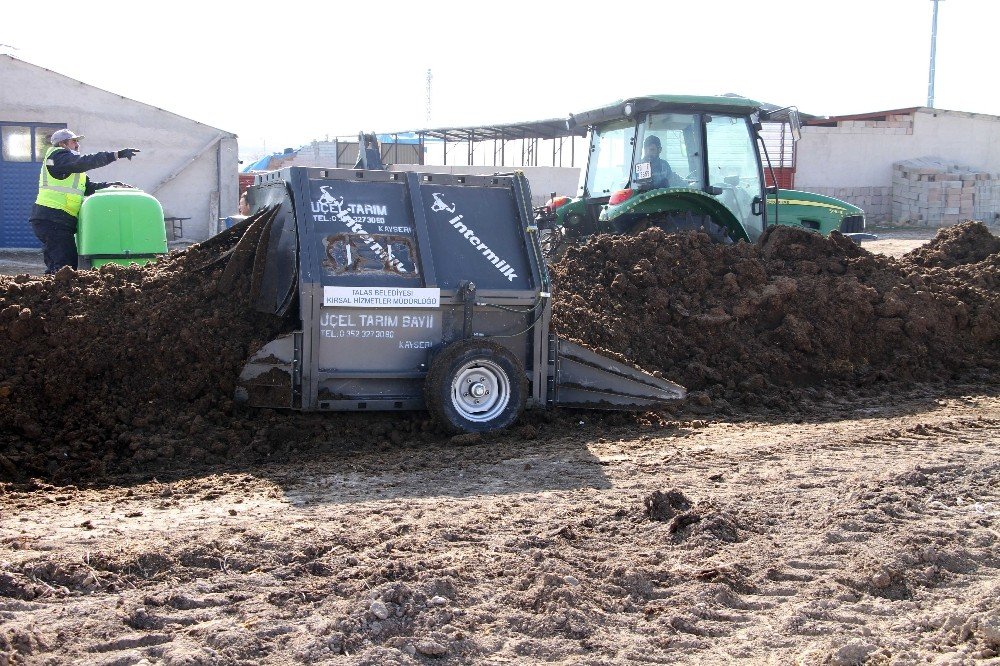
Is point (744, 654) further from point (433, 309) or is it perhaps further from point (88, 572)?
point (433, 309)

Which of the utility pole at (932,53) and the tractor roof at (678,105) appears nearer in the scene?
the tractor roof at (678,105)

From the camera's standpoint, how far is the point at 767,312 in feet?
30.4

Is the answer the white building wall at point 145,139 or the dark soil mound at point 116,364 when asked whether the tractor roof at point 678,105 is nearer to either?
the dark soil mound at point 116,364

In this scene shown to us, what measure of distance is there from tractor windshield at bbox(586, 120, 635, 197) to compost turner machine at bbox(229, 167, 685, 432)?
4.46m

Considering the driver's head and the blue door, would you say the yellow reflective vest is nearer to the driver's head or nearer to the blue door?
the driver's head

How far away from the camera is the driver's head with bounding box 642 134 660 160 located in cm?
1139

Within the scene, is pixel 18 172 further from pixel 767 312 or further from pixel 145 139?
pixel 767 312

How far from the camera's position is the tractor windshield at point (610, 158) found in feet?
38.2

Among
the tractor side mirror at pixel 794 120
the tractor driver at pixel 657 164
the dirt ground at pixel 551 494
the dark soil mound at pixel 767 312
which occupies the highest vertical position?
the tractor side mirror at pixel 794 120

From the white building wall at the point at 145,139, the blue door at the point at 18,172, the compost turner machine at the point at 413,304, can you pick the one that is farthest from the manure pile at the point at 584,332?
the blue door at the point at 18,172

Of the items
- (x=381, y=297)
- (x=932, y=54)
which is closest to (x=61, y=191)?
(x=381, y=297)

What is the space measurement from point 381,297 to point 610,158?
6.01 m

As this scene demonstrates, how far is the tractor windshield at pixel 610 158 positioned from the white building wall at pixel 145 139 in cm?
1080

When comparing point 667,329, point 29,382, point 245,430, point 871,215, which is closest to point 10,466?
point 29,382
